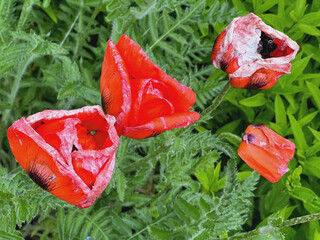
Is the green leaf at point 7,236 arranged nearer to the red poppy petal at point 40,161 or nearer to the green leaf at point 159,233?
the red poppy petal at point 40,161

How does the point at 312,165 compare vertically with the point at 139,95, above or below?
below

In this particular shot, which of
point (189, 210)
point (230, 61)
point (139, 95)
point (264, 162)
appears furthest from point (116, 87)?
point (189, 210)

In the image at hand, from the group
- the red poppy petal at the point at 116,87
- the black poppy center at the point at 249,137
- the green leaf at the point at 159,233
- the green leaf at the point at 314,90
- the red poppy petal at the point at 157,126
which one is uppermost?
the red poppy petal at the point at 116,87

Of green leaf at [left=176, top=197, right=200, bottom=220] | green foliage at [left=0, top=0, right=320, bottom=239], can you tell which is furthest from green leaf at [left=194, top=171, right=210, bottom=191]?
green leaf at [left=176, top=197, right=200, bottom=220]

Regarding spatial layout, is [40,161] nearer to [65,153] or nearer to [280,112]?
[65,153]

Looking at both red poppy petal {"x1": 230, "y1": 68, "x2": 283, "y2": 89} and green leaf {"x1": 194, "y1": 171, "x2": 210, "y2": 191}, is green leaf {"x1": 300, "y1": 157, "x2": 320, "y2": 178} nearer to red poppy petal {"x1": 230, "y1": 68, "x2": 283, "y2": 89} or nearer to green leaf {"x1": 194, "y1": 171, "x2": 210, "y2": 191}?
green leaf {"x1": 194, "y1": 171, "x2": 210, "y2": 191}

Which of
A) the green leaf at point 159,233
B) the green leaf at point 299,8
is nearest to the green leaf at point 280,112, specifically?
the green leaf at point 299,8
